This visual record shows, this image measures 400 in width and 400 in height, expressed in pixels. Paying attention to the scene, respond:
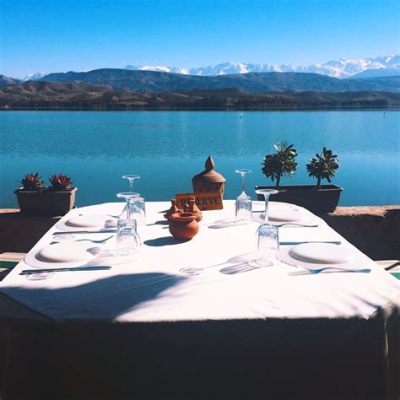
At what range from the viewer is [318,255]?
1765 mm

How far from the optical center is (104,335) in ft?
4.39

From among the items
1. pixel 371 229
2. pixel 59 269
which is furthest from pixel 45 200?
pixel 371 229

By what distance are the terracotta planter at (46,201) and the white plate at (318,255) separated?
240 centimetres

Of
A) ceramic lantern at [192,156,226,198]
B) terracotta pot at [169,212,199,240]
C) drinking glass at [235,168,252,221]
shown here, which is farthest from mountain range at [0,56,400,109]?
terracotta pot at [169,212,199,240]

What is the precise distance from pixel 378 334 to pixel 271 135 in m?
19.2

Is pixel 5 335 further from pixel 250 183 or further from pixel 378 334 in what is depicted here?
pixel 250 183

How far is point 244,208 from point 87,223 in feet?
2.54

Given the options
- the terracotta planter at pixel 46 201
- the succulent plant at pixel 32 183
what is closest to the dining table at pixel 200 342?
the terracotta planter at pixel 46 201

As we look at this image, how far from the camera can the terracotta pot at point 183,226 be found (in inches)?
80.2

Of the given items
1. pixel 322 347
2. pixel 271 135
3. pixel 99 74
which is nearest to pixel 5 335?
pixel 322 347

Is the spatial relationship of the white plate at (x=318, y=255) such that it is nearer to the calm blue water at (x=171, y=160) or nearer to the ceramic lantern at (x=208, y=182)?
the ceramic lantern at (x=208, y=182)

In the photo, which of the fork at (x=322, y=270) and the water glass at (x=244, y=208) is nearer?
the fork at (x=322, y=270)

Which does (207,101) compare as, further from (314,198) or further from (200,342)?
(200,342)

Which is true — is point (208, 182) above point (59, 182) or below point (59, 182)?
above
